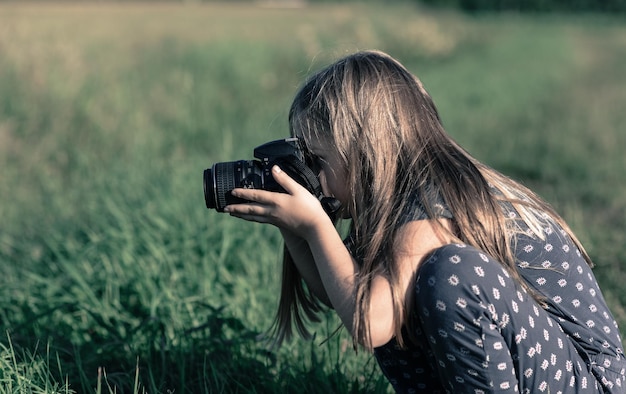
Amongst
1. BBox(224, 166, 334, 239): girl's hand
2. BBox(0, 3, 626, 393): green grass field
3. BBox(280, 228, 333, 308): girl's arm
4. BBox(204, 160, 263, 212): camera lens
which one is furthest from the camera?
BBox(0, 3, 626, 393): green grass field

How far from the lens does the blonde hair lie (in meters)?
1.70

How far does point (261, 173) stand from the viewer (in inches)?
70.0

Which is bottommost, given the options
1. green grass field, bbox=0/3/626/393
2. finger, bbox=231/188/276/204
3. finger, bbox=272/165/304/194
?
green grass field, bbox=0/3/626/393

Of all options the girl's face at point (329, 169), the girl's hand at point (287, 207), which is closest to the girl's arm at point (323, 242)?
the girl's hand at point (287, 207)

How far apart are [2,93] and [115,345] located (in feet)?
13.2

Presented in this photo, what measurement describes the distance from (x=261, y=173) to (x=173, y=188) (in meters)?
2.13

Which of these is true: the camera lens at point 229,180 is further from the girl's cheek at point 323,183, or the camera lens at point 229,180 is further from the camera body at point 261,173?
the girl's cheek at point 323,183

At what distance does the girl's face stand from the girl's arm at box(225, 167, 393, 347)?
0.12 m

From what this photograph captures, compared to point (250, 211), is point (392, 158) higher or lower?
higher

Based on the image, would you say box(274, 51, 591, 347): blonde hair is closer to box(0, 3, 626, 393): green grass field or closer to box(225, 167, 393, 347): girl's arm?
box(225, 167, 393, 347): girl's arm

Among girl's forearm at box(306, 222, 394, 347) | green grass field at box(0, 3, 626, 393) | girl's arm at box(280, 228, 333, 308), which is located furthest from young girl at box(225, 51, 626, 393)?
green grass field at box(0, 3, 626, 393)

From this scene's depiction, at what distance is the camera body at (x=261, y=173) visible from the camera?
1.75 metres

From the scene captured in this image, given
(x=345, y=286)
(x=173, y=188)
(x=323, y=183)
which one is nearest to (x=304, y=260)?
(x=323, y=183)

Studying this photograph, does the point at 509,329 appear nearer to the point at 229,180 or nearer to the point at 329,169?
the point at 329,169
